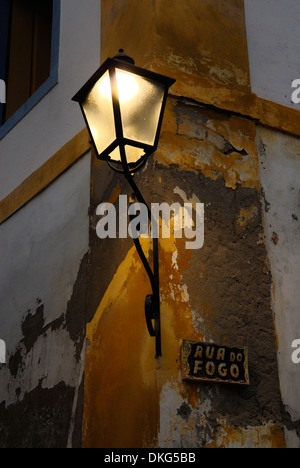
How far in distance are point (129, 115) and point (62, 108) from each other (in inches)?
71.3

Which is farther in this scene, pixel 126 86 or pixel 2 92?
pixel 2 92

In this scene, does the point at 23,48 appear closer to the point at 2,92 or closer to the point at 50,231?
the point at 2,92

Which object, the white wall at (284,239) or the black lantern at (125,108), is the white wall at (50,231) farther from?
the white wall at (284,239)

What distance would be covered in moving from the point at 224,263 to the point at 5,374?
1.84 m

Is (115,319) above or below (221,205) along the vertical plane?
below

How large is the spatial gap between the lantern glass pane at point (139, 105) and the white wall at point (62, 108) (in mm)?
1337

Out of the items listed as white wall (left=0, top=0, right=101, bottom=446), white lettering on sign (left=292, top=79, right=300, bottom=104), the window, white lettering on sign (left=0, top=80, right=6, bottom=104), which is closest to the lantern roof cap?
white wall (left=0, top=0, right=101, bottom=446)

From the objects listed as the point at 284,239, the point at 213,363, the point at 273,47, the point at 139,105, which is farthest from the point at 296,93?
the point at 213,363

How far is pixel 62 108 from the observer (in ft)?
15.9

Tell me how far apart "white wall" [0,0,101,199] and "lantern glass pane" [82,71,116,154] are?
3.87 feet

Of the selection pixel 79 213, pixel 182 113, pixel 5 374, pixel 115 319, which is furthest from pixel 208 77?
pixel 5 374

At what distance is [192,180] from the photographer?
366cm

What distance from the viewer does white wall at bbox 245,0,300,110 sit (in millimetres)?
4332

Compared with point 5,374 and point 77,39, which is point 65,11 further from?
point 5,374
